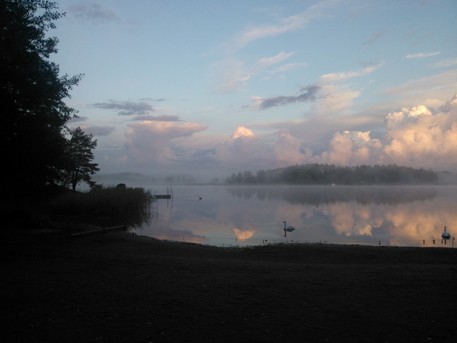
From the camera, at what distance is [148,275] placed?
33.4ft

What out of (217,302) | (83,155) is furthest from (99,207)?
(217,302)

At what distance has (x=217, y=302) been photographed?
7723 mm

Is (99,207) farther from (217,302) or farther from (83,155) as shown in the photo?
(217,302)

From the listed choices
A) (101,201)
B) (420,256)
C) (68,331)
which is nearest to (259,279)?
(68,331)

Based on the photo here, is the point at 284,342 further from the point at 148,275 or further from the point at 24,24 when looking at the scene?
the point at 24,24

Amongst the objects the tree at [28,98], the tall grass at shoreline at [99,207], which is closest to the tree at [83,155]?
the tall grass at shoreline at [99,207]

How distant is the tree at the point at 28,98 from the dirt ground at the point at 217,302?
14.1 ft

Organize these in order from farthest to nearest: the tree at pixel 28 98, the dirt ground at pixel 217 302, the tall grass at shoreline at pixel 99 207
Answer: the tall grass at shoreline at pixel 99 207 → the tree at pixel 28 98 → the dirt ground at pixel 217 302

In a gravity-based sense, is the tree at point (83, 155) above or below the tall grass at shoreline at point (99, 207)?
above

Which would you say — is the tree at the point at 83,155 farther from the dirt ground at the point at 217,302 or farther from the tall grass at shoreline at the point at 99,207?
the dirt ground at the point at 217,302

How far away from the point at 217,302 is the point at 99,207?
3388 centimetres

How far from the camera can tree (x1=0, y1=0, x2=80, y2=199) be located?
13617mm

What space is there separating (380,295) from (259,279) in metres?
2.95

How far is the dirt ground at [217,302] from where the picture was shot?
6.11m
